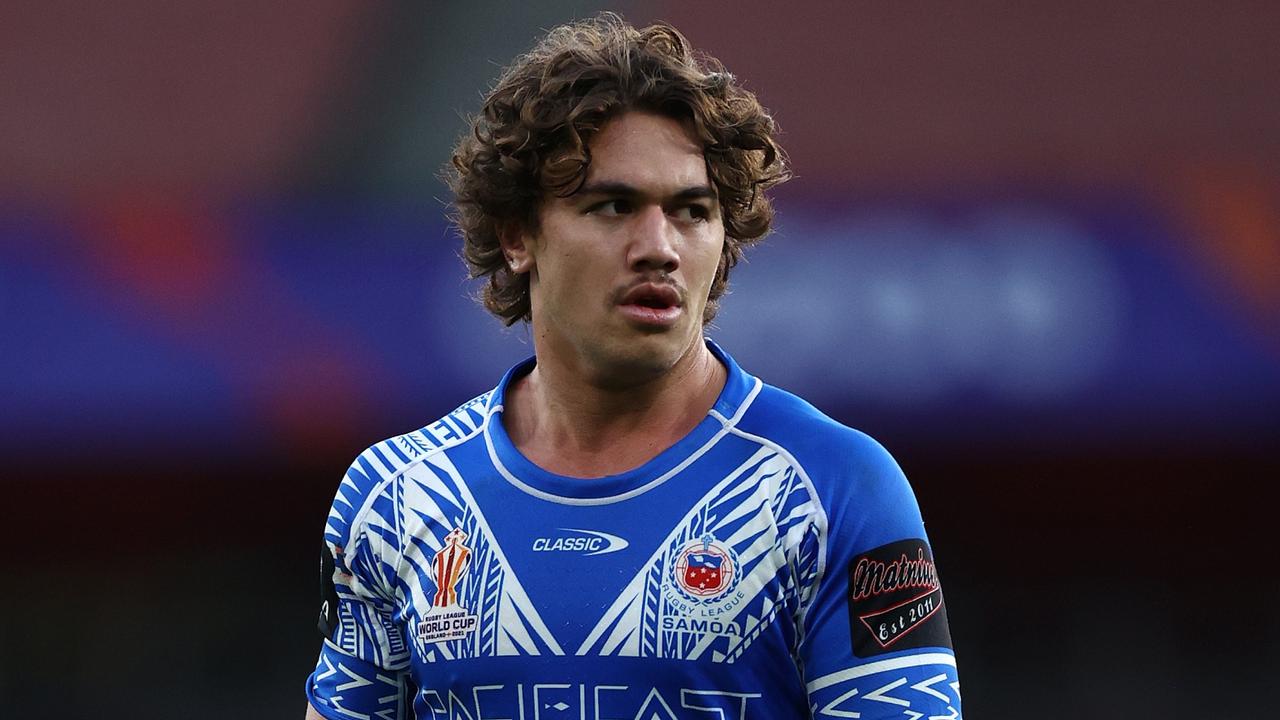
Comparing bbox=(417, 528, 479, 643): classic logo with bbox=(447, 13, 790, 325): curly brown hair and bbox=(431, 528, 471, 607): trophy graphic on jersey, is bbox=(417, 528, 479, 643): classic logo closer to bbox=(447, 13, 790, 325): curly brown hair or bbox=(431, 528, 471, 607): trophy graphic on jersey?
bbox=(431, 528, 471, 607): trophy graphic on jersey

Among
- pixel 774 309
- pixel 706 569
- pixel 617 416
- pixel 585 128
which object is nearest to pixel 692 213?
pixel 585 128

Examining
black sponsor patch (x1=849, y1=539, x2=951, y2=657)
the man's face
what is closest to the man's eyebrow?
the man's face

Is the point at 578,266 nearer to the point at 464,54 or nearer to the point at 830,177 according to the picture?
the point at 830,177

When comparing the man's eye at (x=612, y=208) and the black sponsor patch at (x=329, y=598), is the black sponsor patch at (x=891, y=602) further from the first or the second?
the black sponsor patch at (x=329, y=598)

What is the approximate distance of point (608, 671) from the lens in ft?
9.43

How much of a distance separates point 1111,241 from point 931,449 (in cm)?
123

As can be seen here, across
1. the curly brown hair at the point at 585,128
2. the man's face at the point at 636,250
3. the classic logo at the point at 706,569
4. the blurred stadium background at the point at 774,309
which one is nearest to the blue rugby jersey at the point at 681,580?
the classic logo at the point at 706,569

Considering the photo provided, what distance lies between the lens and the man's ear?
10.9ft

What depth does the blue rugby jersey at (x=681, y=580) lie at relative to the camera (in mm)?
2838

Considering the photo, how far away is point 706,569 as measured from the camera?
2889 mm

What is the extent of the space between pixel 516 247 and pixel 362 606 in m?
0.73

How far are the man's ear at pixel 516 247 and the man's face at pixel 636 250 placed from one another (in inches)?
6.3

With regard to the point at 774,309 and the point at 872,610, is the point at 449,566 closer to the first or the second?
the point at 872,610

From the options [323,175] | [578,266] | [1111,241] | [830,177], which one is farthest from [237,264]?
[578,266]
